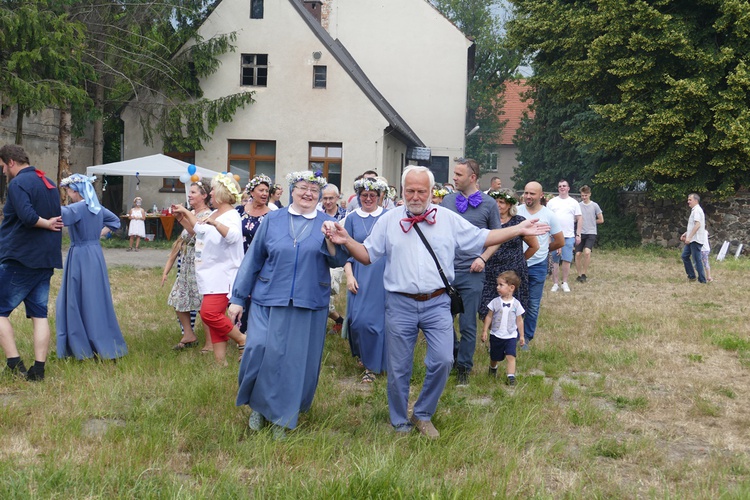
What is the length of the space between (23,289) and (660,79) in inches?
852

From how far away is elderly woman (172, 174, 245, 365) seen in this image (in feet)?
24.5

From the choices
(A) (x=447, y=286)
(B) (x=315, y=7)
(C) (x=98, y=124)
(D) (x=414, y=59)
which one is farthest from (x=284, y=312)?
(B) (x=315, y=7)

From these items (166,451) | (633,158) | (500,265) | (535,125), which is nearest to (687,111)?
(633,158)

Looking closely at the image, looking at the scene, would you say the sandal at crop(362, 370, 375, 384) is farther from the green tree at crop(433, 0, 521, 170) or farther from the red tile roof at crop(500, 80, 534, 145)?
the red tile roof at crop(500, 80, 534, 145)

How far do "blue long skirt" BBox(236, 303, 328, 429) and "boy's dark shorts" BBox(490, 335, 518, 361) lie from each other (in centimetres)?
253

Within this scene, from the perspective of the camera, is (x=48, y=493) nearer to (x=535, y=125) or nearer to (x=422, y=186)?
(x=422, y=186)

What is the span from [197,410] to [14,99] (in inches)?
640

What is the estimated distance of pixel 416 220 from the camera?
5645 mm

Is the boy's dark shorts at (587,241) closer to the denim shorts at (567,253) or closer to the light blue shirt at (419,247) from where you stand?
the denim shorts at (567,253)

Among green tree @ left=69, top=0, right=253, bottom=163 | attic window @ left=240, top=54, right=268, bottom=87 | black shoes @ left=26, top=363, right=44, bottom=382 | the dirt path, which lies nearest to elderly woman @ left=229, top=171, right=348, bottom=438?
black shoes @ left=26, top=363, right=44, bottom=382

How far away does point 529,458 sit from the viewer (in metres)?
5.17

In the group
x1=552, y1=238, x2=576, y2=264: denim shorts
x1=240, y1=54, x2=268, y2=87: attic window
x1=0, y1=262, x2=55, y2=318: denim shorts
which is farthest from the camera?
x1=240, y1=54, x2=268, y2=87: attic window

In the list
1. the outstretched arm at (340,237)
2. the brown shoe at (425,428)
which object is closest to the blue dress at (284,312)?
the outstretched arm at (340,237)

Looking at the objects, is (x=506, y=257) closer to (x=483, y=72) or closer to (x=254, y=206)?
(x=254, y=206)
